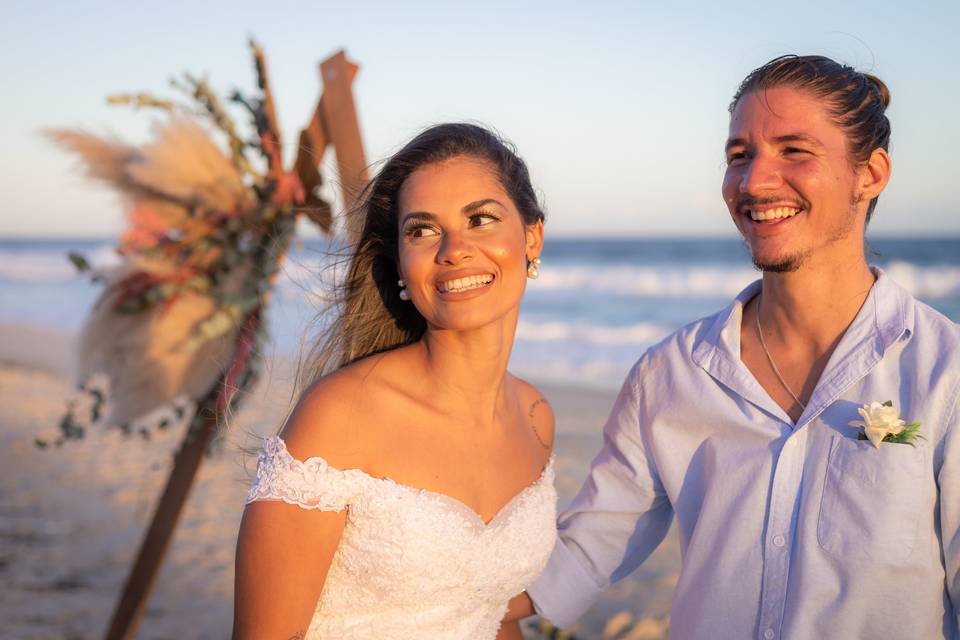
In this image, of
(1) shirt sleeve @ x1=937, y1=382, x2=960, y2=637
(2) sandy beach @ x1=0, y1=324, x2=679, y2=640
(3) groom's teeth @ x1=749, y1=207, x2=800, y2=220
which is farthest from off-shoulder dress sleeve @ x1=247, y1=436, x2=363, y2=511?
(1) shirt sleeve @ x1=937, y1=382, x2=960, y2=637

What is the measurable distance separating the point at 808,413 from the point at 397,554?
114 cm

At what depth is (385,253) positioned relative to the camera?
286 cm

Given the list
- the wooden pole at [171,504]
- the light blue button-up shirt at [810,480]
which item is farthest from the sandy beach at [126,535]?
the light blue button-up shirt at [810,480]

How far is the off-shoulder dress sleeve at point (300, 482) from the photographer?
2.27m

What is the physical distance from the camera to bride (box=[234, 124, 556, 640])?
2.29 m

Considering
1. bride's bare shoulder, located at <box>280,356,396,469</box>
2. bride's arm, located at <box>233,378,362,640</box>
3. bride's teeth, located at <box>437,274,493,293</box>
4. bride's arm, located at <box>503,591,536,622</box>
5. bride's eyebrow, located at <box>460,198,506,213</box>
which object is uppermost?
bride's eyebrow, located at <box>460,198,506,213</box>

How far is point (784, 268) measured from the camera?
2.48m

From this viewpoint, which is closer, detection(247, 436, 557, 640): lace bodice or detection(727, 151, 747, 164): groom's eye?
detection(247, 436, 557, 640): lace bodice

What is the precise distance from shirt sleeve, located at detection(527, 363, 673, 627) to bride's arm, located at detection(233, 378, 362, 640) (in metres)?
0.87

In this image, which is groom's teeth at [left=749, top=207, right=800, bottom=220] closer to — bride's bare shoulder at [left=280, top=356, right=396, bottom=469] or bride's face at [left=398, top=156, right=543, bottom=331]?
bride's face at [left=398, top=156, right=543, bottom=331]

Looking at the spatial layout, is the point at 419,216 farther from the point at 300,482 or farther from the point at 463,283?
the point at 300,482

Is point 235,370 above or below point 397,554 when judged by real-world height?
above

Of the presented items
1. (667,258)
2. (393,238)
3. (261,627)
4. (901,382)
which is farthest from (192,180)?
(667,258)

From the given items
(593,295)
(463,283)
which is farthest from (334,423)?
(593,295)
